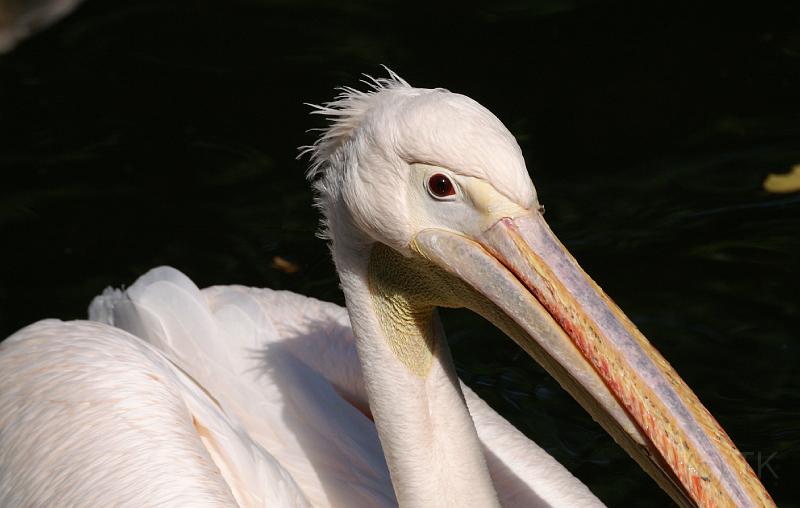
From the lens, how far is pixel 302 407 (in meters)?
3.21

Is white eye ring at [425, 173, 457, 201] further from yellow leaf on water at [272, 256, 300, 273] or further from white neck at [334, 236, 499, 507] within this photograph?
yellow leaf on water at [272, 256, 300, 273]

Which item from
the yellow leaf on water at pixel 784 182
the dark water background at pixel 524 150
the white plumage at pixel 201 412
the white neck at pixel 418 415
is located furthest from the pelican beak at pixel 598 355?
the yellow leaf on water at pixel 784 182

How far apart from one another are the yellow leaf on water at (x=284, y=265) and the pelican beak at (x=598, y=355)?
2.40m

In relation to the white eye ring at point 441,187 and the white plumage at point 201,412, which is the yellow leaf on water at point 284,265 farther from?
the white eye ring at point 441,187

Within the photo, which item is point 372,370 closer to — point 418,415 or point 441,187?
point 418,415

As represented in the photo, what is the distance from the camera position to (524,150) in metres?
5.32

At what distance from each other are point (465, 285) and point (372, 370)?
0.35 m

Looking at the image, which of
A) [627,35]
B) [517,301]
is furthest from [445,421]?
[627,35]

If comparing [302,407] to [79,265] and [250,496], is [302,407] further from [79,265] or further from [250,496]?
[79,265]

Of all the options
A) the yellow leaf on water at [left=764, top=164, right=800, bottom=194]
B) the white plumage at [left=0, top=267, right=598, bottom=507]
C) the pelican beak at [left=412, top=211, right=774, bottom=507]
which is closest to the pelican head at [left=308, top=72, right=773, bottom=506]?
the pelican beak at [left=412, top=211, right=774, bottom=507]

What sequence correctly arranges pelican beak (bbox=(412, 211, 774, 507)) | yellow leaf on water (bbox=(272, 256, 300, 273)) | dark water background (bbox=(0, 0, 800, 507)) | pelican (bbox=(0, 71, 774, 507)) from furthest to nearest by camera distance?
1. yellow leaf on water (bbox=(272, 256, 300, 273))
2. dark water background (bbox=(0, 0, 800, 507))
3. pelican (bbox=(0, 71, 774, 507))
4. pelican beak (bbox=(412, 211, 774, 507))

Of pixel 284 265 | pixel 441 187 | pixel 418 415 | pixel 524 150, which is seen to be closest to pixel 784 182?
pixel 524 150

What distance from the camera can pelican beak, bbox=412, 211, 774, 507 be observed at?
223 cm

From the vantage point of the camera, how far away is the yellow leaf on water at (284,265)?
4.88 m
